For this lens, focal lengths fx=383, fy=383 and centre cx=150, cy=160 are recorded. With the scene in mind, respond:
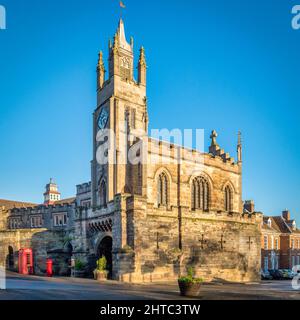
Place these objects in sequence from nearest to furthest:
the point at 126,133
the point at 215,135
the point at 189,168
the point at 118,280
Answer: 1. the point at 118,280
2. the point at 189,168
3. the point at 126,133
4. the point at 215,135

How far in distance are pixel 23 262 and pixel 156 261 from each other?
16695mm

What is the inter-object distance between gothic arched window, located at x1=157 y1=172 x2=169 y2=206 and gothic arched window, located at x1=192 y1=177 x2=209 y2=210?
361 centimetres

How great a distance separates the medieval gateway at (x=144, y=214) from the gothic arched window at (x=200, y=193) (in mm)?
100

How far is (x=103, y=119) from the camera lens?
41562 mm

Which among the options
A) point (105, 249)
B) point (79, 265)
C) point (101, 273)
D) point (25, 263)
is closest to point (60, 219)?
point (25, 263)

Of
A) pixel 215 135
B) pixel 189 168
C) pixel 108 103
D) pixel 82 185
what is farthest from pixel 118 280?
pixel 82 185

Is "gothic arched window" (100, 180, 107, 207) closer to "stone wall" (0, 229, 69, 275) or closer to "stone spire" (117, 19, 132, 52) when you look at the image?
"stone wall" (0, 229, 69, 275)

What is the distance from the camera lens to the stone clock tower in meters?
37.7

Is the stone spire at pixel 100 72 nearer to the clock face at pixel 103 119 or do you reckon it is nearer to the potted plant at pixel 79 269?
the clock face at pixel 103 119

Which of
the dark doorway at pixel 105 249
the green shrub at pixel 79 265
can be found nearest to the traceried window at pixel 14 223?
the green shrub at pixel 79 265

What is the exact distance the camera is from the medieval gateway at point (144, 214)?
95.7ft

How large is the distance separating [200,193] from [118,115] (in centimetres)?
1164

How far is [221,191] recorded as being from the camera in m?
40.7
